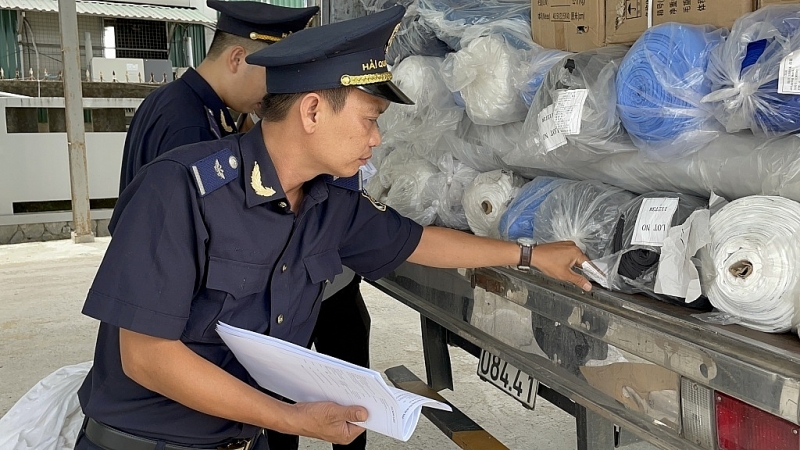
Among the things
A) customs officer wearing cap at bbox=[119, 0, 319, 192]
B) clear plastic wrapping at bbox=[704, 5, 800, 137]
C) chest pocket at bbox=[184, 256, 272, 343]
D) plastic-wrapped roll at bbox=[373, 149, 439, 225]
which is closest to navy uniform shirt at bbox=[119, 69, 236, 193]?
customs officer wearing cap at bbox=[119, 0, 319, 192]

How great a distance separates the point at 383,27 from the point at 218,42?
2.91 ft

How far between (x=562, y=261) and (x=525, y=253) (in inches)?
4.6

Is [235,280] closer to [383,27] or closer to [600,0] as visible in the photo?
[383,27]

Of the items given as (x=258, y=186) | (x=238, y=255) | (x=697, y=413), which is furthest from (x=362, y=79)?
(x=697, y=413)

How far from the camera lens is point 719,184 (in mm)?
1177

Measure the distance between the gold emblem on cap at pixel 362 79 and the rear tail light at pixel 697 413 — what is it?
2.22 ft

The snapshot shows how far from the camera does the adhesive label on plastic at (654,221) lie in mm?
1193

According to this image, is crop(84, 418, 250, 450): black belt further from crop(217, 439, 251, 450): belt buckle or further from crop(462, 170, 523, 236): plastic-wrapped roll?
crop(462, 170, 523, 236): plastic-wrapped roll

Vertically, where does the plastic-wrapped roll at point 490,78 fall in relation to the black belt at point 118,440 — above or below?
above

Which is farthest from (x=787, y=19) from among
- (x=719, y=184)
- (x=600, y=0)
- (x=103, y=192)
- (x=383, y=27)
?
(x=103, y=192)

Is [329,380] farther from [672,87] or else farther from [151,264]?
[672,87]

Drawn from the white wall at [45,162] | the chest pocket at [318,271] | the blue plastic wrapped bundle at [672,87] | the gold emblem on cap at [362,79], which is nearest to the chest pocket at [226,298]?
the chest pocket at [318,271]

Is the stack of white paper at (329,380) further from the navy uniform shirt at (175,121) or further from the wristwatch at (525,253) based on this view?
the navy uniform shirt at (175,121)

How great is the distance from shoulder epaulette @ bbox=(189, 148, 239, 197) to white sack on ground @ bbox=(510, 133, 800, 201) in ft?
2.21
